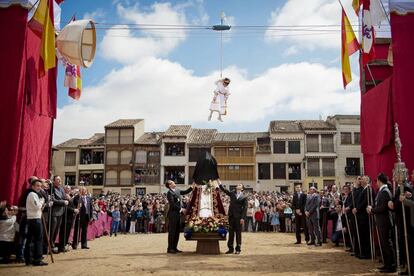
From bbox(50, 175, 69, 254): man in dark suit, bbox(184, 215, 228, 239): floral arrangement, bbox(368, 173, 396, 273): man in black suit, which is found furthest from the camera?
bbox(184, 215, 228, 239): floral arrangement

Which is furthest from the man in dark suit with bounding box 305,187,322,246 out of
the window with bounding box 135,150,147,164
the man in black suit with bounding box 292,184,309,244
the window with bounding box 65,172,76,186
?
the window with bounding box 65,172,76,186

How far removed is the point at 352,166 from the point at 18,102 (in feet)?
136

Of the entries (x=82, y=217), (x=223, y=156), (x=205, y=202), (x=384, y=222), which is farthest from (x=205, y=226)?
(x=223, y=156)

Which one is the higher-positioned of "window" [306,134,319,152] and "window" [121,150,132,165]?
"window" [306,134,319,152]

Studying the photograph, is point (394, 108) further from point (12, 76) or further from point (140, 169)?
point (140, 169)

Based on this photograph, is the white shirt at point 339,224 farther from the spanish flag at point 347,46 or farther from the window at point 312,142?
the window at point 312,142

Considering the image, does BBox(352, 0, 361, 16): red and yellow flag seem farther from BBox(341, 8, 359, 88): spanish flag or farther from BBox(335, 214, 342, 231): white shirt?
BBox(335, 214, 342, 231): white shirt

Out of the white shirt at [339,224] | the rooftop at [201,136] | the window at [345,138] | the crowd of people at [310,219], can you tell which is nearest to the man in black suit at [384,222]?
the crowd of people at [310,219]

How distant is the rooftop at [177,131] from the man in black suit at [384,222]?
40.2m

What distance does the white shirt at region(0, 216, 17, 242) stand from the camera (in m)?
9.74

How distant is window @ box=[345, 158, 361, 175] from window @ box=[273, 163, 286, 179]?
703cm

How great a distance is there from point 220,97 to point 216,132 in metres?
33.9

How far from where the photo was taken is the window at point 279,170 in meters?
46.2

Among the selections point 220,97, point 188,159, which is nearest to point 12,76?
point 220,97
